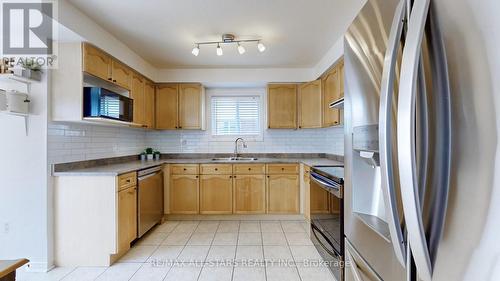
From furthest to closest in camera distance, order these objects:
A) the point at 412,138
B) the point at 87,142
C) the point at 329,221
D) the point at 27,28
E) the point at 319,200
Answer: the point at 87,142
the point at 319,200
the point at 27,28
the point at 329,221
the point at 412,138

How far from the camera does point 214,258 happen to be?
2.69 meters

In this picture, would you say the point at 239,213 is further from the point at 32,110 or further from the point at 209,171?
the point at 32,110

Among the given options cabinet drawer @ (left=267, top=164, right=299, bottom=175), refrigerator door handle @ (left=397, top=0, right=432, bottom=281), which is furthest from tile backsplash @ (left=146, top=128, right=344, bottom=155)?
refrigerator door handle @ (left=397, top=0, right=432, bottom=281)

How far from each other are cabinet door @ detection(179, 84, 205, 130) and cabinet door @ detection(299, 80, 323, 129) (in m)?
1.65

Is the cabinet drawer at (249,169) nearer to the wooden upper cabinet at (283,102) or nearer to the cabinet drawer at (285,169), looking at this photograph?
the cabinet drawer at (285,169)

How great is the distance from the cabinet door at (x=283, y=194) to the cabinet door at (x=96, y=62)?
Answer: 2555 mm

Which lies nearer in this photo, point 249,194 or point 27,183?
point 27,183

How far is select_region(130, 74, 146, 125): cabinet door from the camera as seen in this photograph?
354cm

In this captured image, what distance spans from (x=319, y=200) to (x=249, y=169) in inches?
63.4

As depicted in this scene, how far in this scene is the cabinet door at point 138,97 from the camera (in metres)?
3.54

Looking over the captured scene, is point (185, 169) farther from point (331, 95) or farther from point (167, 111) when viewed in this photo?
point (331, 95)

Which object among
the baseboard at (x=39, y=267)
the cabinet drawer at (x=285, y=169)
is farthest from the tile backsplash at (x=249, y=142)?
the baseboard at (x=39, y=267)

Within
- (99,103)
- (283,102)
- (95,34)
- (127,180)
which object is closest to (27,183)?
(127,180)

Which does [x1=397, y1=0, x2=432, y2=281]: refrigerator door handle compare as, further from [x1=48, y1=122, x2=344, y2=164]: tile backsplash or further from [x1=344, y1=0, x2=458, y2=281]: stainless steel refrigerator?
[x1=48, y1=122, x2=344, y2=164]: tile backsplash
